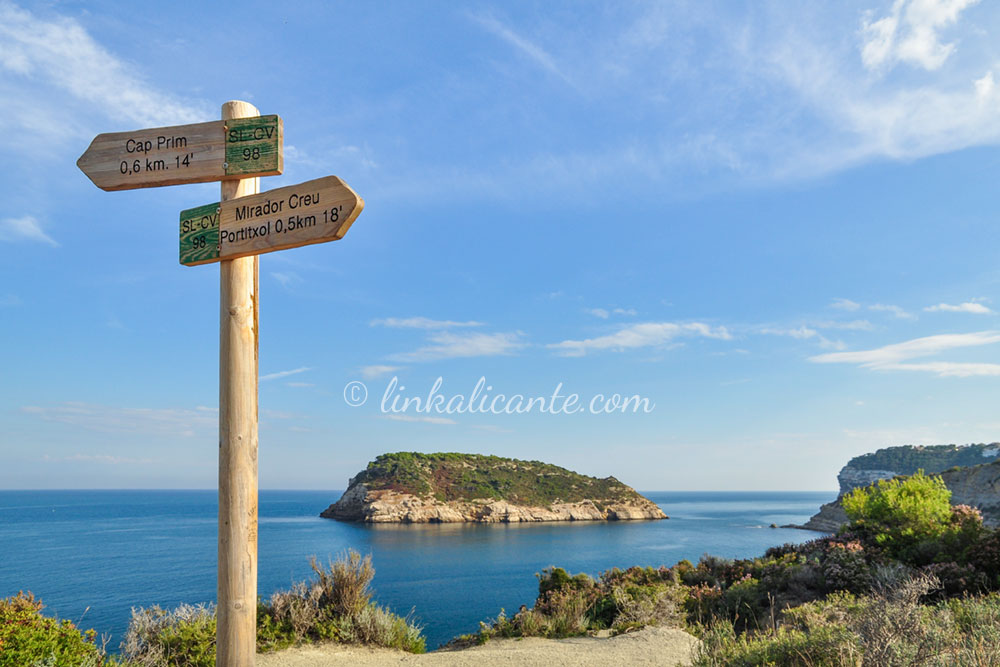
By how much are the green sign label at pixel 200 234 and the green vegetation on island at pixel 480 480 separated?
202 ft

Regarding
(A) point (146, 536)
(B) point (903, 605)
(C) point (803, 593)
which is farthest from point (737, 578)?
(A) point (146, 536)

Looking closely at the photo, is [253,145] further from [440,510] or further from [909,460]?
[909,460]

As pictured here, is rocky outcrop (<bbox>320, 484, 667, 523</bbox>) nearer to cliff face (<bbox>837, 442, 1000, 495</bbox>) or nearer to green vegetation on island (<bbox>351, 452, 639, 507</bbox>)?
green vegetation on island (<bbox>351, 452, 639, 507</bbox>)

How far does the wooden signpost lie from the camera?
10.8 feet

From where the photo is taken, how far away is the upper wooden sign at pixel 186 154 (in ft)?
11.4

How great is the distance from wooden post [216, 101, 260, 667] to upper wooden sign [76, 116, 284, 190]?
591 millimetres

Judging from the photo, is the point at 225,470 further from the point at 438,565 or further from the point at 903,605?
the point at 438,565

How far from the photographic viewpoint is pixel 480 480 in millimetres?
69062

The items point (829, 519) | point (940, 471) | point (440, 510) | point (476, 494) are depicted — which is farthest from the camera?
point (940, 471)

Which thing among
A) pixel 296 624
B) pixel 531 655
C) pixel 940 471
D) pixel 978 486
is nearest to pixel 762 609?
pixel 531 655

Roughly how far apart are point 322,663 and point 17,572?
4375 cm

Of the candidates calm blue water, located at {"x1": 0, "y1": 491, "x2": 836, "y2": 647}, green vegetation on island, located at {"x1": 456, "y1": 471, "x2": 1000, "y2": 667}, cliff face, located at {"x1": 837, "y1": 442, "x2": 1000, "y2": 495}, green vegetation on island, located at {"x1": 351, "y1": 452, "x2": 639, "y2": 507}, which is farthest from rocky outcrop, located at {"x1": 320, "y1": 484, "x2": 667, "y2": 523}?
green vegetation on island, located at {"x1": 456, "y1": 471, "x2": 1000, "y2": 667}

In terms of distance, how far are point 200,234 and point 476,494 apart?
64524 millimetres

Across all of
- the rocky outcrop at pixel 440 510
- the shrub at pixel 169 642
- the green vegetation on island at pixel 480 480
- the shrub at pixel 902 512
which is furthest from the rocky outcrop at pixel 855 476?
the shrub at pixel 169 642
